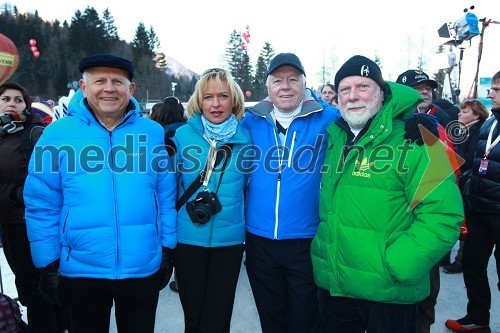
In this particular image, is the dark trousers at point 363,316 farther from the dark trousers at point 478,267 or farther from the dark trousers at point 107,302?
the dark trousers at point 478,267

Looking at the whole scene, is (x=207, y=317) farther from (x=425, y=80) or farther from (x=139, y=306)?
(x=425, y=80)

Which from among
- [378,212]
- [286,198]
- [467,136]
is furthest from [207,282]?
[467,136]

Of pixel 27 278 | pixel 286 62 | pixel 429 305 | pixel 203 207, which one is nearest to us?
pixel 203 207

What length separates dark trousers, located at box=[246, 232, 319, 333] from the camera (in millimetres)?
2445

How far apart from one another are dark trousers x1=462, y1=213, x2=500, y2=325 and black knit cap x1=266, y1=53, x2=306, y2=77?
83.8 inches

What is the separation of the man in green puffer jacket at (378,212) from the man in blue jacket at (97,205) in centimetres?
112

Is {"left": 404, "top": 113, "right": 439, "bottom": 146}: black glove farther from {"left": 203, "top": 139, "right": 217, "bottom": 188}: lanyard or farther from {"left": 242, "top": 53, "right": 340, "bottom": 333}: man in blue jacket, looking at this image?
{"left": 203, "top": 139, "right": 217, "bottom": 188}: lanyard

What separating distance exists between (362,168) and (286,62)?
98 centimetres

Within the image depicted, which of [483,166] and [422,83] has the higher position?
[422,83]

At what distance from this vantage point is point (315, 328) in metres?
2.49

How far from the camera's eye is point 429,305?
8.72ft

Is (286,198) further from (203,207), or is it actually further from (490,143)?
(490,143)


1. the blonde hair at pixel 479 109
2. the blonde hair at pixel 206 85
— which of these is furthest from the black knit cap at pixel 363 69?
the blonde hair at pixel 479 109

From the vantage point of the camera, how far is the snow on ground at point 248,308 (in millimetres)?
3297
